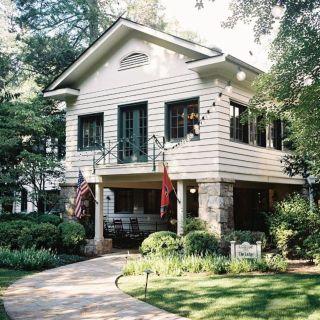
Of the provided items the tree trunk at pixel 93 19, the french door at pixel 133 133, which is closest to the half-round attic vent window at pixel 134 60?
the french door at pixel 133 133

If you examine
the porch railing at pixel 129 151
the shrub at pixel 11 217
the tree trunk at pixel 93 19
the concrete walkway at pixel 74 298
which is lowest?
the concrete walkway at pixel 74 298

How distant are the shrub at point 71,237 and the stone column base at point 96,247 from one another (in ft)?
1.22

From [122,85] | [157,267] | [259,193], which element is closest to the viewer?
[157,267]

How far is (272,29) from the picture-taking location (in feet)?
33.2

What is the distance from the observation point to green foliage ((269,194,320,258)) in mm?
13258

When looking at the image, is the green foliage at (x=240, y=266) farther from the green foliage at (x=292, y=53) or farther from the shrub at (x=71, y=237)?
the shrub at (x=71, y=237)

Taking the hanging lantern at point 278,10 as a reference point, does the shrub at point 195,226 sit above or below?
below

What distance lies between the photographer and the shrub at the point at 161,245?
13.0m

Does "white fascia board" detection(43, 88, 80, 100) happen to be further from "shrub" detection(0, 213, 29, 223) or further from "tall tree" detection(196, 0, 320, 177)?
"tall tree" detection(196, 0, 320, 177)

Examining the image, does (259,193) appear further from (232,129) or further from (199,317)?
(199,317)

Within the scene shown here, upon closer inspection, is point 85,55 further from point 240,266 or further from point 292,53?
point 240,266

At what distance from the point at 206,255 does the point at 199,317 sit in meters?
4.98

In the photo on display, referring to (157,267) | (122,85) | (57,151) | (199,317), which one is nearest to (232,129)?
(122,85)

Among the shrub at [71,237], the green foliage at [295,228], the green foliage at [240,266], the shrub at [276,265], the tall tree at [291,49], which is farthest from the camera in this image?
the shrub at [71,237]
